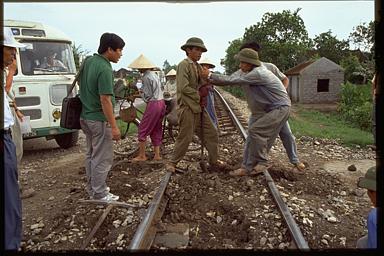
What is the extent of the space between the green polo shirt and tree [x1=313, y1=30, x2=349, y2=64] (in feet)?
145

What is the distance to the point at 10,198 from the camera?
122 inches

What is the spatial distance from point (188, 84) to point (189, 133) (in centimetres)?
70

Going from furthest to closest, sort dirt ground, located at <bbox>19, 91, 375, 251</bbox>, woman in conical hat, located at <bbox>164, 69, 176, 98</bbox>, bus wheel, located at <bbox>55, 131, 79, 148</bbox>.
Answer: woman in conical hat, located at <bbox>164, 69, 176, 98</bbox> < bus wheel, located at <bbox>55, 131, 79, 148</bbox> < dirt ground, located at <bbox>19, 91, 375, 251</bbox>

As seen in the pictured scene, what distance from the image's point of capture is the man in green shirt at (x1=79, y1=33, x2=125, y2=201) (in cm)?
435

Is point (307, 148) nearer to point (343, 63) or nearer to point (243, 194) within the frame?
point (243, 194)

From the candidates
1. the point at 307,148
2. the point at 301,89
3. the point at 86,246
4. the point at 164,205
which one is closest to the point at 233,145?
the point at 307,148

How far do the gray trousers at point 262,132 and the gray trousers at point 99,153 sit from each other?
6.59ft

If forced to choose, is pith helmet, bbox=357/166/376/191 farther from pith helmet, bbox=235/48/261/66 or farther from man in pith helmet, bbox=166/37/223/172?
man in pith helmet, bbox=166/37/223/172

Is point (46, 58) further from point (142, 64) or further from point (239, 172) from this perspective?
point (239, 172)

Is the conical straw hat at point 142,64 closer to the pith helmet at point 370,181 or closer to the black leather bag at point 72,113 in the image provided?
the black leather bag at point 72,113

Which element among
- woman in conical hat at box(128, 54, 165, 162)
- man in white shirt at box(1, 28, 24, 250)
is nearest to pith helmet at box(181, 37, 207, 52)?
woman in conical hat at box(128, 54, 165, 162)

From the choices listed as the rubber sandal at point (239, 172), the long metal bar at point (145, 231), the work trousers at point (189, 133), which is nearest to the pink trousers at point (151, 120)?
the work trousers at point (189, 133)

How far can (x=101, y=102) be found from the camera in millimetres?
4371

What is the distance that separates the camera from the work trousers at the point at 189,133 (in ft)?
17.9
